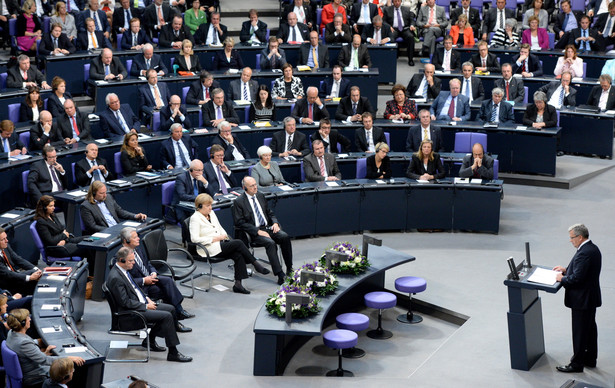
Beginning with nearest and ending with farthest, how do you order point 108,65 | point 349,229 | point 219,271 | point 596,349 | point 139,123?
point 596,349, point 219,271, point 349,229, point 139,123, point 108,65

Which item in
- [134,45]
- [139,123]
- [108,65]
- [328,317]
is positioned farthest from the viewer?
[134,45]

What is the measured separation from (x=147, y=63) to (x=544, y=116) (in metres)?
7.01

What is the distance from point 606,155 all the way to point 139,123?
8.12 metres

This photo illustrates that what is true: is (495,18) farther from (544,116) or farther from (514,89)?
(544,116)

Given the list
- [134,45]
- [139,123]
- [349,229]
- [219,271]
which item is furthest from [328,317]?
[134,45]

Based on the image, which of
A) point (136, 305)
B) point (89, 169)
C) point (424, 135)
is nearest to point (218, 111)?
point (89, 169)

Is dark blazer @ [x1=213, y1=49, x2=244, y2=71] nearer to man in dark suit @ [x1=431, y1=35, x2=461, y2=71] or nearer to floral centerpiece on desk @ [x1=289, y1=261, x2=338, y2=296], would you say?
man in dark suit @ [x1=431, y1=35, x2=461, y2=71]

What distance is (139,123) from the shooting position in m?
15.1

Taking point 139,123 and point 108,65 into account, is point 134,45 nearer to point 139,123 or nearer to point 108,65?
point 108,65

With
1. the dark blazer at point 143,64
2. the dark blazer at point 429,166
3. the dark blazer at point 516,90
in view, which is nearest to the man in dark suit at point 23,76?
the dark blazer at point 143,64

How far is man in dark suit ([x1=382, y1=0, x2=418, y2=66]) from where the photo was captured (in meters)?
19.6

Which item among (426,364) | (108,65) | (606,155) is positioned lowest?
(426,364)

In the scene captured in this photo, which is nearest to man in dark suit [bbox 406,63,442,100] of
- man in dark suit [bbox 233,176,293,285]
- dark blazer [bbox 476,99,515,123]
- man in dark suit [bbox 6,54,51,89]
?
dark blazer [bbox 476,99,515,123]

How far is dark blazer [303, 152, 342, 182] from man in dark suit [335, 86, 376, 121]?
179 centimetres
